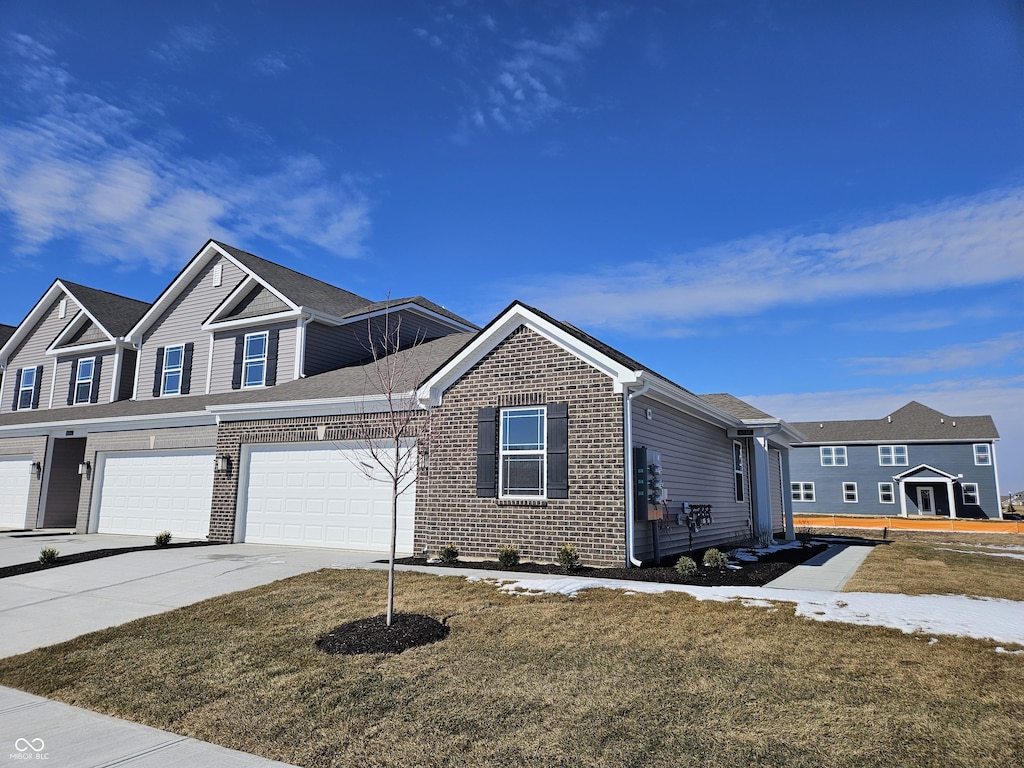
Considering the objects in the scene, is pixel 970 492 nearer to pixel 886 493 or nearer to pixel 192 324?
pixel 886 493

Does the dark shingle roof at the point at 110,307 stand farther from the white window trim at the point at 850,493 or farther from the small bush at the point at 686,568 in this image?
the white window trim at the point at 850,493

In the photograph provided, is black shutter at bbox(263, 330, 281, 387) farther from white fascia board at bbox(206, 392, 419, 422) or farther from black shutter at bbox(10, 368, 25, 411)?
black shutter at bbox(10, 368, 25, 411)

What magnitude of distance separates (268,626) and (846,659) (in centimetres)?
619

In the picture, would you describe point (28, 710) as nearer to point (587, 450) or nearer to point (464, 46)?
point (587, 450)

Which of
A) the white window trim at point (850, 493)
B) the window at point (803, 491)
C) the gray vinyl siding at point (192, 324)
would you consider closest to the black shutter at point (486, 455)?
the gray vinyl siding at point (192, 324)

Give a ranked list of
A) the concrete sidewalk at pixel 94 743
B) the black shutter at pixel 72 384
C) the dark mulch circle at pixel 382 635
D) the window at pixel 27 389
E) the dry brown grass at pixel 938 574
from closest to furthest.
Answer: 1. the concrete sidewalk at pixel 94 743
2. the dark mulch circle at pixel 382 635
3. the dry brown grass at pixel 938 574
4. the black shutter at pixel 72 384
5. the window at pixel 27 389

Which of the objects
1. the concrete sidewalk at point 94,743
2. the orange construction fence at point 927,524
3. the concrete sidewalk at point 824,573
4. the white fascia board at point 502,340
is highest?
the white fascia board at point 502,340

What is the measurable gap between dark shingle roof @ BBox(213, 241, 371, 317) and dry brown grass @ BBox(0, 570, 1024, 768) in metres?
12.9

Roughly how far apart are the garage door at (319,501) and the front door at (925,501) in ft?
125

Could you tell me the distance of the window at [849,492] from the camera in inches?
1612

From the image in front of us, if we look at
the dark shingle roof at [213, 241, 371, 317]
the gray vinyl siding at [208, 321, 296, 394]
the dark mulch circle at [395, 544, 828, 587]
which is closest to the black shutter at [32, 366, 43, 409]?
the gray vinyl siding at [208, 321, 296, 394]

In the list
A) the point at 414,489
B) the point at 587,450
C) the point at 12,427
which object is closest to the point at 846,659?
the point at 587,450

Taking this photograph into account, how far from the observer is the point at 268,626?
7.53 m

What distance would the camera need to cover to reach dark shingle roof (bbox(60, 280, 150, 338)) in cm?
2353
